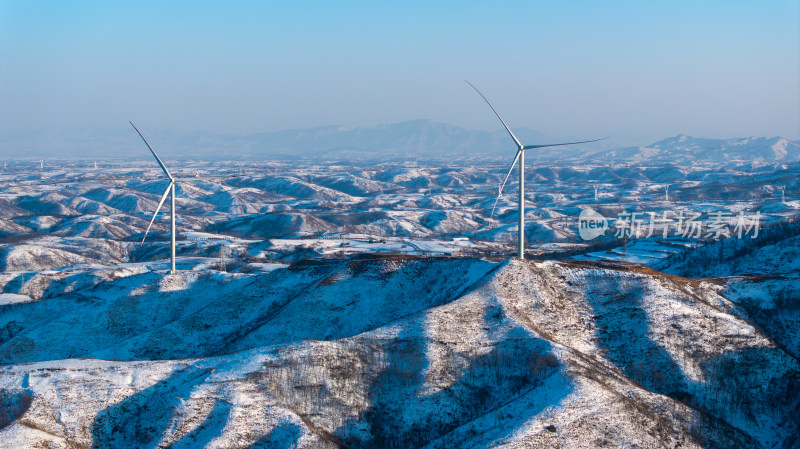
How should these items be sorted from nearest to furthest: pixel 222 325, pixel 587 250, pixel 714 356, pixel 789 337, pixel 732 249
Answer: pixel 714 356
pixel 789 337
pixel 222 325
pixel 732 249
pixel 587 250

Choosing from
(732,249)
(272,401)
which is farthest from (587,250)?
(272,401)

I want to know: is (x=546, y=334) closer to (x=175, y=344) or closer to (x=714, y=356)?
(x=714, y=356)

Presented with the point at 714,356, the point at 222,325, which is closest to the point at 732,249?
the point at 714,356

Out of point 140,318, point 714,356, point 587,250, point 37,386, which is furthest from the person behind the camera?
point 587,250

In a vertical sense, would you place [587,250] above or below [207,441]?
below

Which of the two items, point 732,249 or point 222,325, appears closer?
point 222,325

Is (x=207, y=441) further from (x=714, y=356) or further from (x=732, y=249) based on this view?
(x=732, y=249)
